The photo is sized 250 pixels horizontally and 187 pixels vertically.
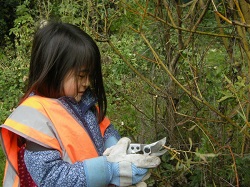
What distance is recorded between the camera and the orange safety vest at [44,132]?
1799 mm

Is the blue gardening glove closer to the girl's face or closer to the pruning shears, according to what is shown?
the pruning shears

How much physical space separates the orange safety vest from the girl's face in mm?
75

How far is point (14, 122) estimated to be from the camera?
5.97 feet

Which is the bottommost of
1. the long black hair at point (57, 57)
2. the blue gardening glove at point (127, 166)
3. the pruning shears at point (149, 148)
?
the blue gardening glove at point (127, 166)

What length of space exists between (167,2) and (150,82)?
0.44 m

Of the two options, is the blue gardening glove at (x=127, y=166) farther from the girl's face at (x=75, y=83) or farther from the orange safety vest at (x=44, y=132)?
the girl's face at (x=75, y=83)

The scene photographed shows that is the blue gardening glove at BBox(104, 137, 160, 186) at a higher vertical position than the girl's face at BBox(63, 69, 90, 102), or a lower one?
lower

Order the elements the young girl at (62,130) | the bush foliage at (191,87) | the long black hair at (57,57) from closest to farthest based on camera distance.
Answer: the young girl at (62,130) < the long black hair at (57,57) < the bush foliage at (191,87)

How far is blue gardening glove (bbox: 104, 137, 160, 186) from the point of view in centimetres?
183

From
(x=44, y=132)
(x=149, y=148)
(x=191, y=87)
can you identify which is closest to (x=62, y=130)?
(x=44, y=132)

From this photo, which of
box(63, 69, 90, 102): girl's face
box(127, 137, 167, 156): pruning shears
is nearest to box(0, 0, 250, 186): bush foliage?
box(127, 137, 167, 156): pruning shears

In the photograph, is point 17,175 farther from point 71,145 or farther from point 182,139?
point 182,139

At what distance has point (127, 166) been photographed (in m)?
1.83

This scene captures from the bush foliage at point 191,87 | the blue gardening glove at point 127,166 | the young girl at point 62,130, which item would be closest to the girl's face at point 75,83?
the young girl at point 62,130
